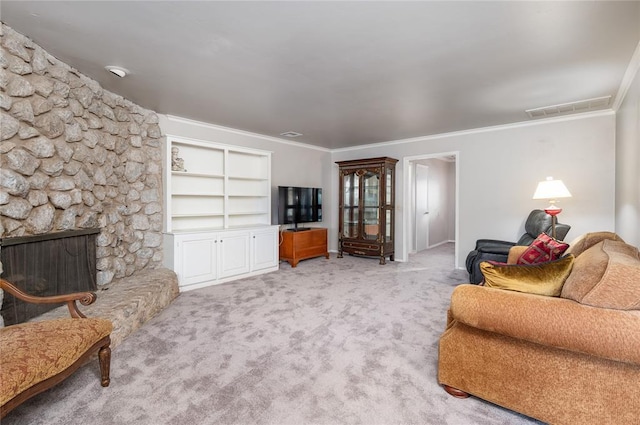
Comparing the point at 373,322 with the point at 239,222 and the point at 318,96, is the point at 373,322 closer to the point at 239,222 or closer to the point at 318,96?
the point at 318,96

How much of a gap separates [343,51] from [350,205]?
379cm

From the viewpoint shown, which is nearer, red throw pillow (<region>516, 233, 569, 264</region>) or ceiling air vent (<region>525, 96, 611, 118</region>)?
red throw pillow (<region>516, 233, 569, 264</region>)

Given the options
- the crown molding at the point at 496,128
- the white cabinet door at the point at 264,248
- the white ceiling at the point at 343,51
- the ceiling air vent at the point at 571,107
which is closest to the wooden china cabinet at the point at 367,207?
the crown molding at the point at 496,128

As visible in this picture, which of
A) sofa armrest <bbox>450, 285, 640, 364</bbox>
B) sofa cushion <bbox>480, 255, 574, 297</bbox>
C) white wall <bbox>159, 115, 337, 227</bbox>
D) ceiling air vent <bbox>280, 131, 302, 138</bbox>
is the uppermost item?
ceiling air vent <bbox>280, 131, 302, 138</bbox>

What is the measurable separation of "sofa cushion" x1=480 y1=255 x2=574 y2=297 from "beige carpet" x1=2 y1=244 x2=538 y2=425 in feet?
2.25

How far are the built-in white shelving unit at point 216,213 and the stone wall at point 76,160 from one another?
0.29 m

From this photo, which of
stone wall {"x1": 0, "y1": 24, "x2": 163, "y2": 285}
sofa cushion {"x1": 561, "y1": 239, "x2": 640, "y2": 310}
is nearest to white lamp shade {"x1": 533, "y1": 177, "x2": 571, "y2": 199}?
sofa cushion {"x1": 561, "y1": 239, "x2": 640, "y2": 310}

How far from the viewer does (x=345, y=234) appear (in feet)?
19.5

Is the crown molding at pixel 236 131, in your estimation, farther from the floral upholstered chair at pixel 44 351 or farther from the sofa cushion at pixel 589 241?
the sofa cushion at pixel 589 241

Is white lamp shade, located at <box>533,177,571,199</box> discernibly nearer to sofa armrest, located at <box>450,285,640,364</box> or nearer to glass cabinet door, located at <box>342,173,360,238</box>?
sofa armrest, located at <box>450,285,640,364</box>

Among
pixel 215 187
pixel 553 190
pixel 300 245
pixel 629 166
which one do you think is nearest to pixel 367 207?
pixel 300 245

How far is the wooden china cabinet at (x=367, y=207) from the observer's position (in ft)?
18.0

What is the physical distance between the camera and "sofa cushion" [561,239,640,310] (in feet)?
4.36

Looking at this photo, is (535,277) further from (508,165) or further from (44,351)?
(508,165)
